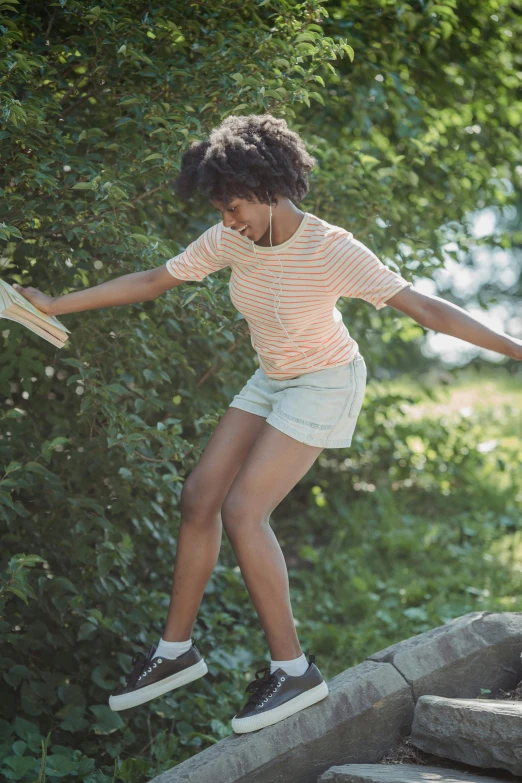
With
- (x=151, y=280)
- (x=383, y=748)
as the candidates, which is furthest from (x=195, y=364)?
(x=383, y=748)

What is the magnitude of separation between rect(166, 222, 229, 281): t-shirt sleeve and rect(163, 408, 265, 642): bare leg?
47cm

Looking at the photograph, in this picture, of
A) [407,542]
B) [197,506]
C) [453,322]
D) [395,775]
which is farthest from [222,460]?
[407,542]

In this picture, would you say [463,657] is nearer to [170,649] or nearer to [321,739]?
[321,739]

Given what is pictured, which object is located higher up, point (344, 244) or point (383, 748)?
point (344, 244)

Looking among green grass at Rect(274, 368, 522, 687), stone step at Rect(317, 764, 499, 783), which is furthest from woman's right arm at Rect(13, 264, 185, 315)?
green grass at Rect(274, 368, 522, 687)

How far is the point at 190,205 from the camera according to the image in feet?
11.9

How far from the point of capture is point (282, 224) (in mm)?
2400

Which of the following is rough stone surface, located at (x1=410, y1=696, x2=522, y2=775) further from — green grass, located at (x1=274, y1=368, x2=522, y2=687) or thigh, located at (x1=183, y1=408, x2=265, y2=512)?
green grass, located at (x1=274, y1=368, x2=522, y2=687)

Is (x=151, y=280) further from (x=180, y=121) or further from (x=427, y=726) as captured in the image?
(x=427, y=726)

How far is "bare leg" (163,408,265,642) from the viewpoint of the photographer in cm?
260

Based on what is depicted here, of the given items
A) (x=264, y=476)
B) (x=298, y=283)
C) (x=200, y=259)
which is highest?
(x=298, y=283)

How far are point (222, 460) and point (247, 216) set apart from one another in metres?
0.74

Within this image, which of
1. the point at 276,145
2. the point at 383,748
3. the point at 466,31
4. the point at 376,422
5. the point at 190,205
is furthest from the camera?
the point at 376,422

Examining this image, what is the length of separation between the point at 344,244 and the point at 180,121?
912 mm
